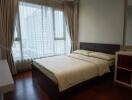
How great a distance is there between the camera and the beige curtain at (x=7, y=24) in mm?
3135

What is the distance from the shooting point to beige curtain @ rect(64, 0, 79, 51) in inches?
176

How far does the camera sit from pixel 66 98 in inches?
82.0

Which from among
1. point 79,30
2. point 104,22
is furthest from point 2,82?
point 79,30

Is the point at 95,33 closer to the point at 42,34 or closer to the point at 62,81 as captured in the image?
the point at 42,34

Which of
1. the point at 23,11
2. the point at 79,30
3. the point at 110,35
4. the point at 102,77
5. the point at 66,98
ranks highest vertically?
the point at 23,11

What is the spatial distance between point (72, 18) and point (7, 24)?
8.86 feet

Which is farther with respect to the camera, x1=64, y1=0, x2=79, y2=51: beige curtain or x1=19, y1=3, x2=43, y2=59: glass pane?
x1=64, y1=0, x2=79, y2=51: beige curtain

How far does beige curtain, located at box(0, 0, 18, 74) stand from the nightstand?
10.9ft

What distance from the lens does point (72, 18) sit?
184 inches

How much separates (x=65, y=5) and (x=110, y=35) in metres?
2.34

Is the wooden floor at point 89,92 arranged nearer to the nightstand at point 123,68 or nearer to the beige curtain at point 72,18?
the nightstand at point 123,68

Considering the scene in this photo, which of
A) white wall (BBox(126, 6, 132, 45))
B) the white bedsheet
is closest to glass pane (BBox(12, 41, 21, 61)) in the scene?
the white bedsheet

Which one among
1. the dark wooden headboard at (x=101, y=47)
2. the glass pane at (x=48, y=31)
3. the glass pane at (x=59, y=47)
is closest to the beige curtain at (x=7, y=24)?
the glass pane at (x=48, y=31)

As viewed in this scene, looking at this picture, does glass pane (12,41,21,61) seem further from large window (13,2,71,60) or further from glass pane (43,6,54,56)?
glass pane (43,6,54,56)
